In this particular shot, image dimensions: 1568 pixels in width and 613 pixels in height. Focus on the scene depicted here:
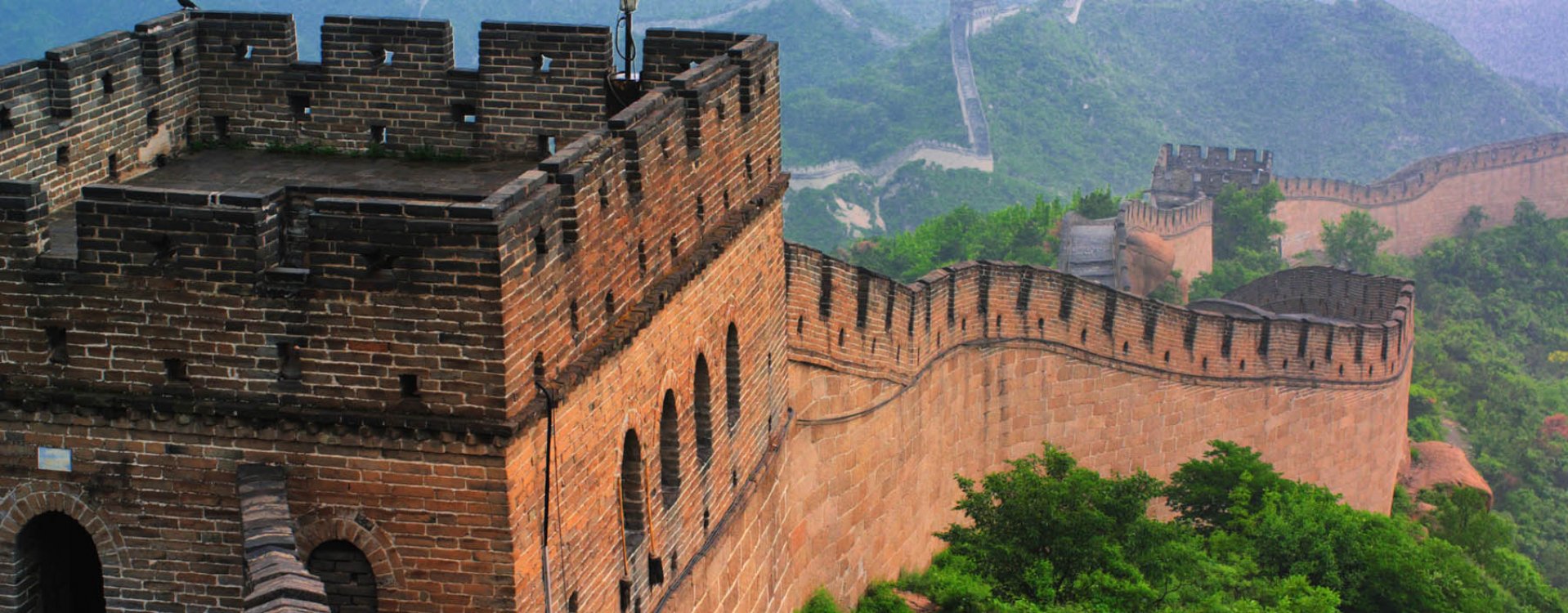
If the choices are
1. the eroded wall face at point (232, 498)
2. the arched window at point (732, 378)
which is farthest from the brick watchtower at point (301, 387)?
the arched window at point (732, 378)

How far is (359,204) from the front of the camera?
9.18m

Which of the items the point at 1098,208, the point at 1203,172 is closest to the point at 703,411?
the point at 1098,208

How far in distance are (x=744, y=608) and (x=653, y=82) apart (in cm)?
362

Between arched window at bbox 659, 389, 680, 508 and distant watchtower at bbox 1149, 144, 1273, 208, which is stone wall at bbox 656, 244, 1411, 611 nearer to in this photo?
arched window at bbox 659, 389, 680, 508

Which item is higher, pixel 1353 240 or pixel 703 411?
pixel 703 411

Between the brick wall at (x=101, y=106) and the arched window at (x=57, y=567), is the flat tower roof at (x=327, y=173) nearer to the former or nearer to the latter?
the brick wall at (x=101, y=106)

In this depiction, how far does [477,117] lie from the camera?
1417 cm

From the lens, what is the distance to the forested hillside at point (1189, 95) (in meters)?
110

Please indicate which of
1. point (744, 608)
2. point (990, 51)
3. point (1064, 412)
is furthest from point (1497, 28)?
point (744, 608)

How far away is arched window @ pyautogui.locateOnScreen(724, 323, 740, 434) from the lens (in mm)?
14516

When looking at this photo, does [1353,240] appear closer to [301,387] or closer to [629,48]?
[629,48]

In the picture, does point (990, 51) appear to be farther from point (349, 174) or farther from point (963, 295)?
point (349, 174)

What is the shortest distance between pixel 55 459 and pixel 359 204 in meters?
1.91

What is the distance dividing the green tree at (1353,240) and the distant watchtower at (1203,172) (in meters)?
2.38
